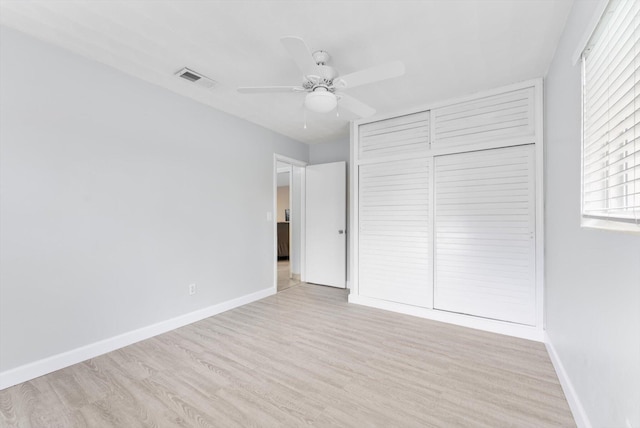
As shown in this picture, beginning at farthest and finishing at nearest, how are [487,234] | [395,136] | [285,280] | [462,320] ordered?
[285,280], [395,136], [462,320], [487,234]

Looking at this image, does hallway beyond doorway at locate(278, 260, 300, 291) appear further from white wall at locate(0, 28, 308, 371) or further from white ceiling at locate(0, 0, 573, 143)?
white ceiling at locate(0, 0, 573, 143)

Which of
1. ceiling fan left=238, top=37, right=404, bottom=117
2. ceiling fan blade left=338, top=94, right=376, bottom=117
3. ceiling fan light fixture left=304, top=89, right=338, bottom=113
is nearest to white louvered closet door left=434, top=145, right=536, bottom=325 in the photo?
ceiling fan blade left=338, top=94, right=376, bottom=117

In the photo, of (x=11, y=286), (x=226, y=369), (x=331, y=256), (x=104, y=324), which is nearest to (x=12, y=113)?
(x=11, y=286)

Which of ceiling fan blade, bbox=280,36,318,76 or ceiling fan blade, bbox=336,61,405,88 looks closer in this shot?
ceiling fan blade, bbox=280,36,318,76

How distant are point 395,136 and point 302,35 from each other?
5.80 feet

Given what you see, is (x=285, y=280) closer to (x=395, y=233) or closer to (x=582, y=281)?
(x=395, y=233)

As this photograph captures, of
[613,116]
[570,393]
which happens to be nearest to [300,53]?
[613,116]

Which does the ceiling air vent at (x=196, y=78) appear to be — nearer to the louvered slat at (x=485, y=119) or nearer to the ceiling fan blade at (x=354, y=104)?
the ceiling fan blade at (x=354, y=104)

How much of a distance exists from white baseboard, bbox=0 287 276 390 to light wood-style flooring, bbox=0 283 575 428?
A: 0.21 ft

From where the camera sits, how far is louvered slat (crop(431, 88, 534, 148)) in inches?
104

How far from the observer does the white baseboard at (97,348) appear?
1937 mm

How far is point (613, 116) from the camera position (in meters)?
1.16

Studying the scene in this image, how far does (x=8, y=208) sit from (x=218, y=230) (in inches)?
67.5

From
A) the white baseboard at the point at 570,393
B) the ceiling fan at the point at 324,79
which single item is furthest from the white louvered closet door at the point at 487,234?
the ceiling fan at the point at 324,79
